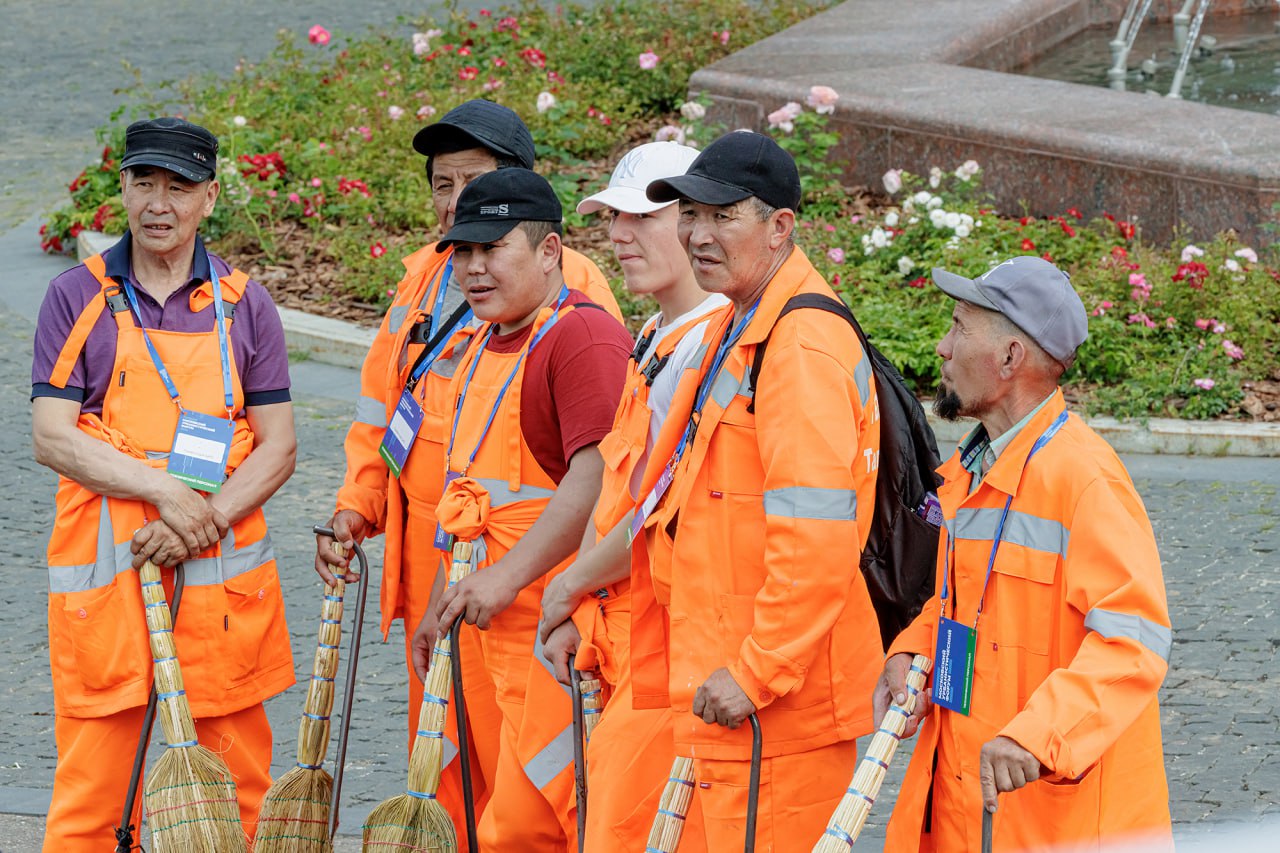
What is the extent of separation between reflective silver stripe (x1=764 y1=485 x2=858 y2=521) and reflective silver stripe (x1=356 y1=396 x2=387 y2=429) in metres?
1.78

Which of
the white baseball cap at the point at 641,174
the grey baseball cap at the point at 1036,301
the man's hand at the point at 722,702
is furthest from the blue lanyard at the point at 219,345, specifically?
the grey baseball cap at the point at 1036,301

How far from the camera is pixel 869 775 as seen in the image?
364cm

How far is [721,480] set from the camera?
3.85 m

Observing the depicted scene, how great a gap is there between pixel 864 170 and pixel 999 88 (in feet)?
3.75

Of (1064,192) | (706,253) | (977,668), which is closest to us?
(977,668)

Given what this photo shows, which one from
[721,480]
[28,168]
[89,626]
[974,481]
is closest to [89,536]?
[89,626]

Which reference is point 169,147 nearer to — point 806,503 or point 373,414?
point 373,414

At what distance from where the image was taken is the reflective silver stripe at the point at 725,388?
12.6 ft

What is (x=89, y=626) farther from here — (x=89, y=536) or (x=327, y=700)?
(x=327, y=700)

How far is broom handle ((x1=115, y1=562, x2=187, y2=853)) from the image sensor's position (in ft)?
15.4

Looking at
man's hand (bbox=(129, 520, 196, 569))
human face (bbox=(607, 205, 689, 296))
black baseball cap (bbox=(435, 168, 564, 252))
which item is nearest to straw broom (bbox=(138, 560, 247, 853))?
man's hand (bbox=(129, 520, 196, 569))

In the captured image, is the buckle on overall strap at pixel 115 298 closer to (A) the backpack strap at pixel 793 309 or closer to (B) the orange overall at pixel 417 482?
(B) the orange overall at pixel 417 482

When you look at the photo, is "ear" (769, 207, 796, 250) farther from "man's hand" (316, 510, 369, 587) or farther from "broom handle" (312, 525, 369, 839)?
"man's hand" (316, 510, 369, 587)

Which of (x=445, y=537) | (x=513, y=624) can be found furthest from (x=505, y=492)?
(x=513, y=624)
